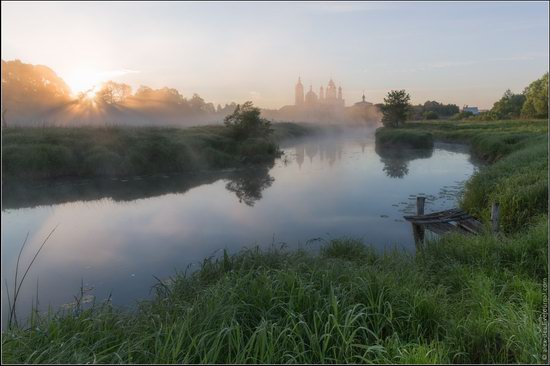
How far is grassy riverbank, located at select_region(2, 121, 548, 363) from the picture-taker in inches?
123

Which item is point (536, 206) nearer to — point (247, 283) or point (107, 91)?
point (247, 283)

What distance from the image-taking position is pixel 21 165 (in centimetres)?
1689

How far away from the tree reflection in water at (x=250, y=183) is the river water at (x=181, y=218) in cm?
6

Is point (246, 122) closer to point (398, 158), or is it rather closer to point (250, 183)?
point (250, 183)

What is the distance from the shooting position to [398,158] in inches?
1069

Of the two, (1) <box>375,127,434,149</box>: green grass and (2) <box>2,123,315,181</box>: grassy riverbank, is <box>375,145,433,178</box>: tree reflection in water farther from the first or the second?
(2) <box>2,123,315,181</box>: grassy riverbank

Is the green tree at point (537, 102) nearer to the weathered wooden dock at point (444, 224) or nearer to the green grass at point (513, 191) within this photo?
the green grass at point (513, 191)

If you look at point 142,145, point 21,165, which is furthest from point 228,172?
point 21,165

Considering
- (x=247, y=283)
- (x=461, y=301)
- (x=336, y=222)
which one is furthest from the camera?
(x=336, y=222)

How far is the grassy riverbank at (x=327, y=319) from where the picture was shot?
3.12m

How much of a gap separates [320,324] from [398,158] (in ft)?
83.2

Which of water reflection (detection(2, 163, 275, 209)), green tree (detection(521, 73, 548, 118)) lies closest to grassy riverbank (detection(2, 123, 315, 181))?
water reflection (detection(2, 163, 275, 209))

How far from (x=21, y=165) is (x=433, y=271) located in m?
18.3

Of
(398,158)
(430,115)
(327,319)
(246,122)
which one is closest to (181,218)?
(327,319)
